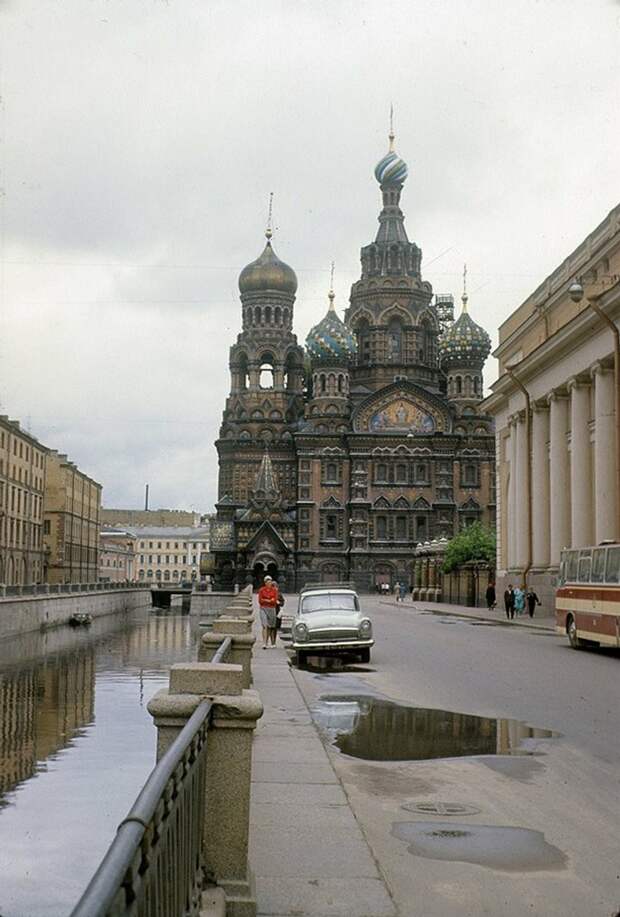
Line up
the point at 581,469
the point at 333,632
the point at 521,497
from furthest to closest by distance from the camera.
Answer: the point at 521,497
the point at 581,469
the point at 333,632

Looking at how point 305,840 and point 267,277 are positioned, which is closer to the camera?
point 305,840

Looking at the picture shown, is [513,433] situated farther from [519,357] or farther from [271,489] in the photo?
[271,489]

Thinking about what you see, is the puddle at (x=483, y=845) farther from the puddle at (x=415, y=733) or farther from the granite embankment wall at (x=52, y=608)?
the granite embankment wall at (x=52, y=608)

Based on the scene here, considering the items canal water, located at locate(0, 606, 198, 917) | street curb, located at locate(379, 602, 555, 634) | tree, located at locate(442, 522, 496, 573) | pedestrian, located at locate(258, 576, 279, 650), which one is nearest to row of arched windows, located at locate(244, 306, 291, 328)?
tree, located at locate(442, 522, 496, 573)

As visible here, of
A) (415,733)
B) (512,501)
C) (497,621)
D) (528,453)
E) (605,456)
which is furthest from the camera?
(512,501)

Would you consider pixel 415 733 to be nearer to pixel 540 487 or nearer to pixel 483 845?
pixel 483 845

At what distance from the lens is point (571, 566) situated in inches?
1112

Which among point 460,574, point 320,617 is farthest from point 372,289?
point 320,617

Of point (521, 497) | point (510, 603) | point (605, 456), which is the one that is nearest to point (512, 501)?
point (521, 497)

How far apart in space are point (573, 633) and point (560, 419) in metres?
18.9

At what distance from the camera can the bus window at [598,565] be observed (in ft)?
83.5

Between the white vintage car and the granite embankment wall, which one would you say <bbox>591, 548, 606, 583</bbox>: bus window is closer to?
the white vintage car

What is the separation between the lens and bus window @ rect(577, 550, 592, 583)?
26625mm

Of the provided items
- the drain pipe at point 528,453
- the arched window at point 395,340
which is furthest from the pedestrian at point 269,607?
the arched window at point 395,340
